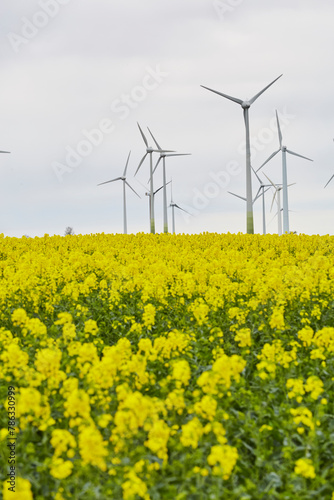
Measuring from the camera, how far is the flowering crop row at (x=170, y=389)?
457cm

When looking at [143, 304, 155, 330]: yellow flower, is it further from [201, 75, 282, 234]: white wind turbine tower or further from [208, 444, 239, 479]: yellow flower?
[201, 75, 282, 234]: white wind turbine tower

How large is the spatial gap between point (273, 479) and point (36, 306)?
6866mm

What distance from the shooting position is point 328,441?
18.7 ft

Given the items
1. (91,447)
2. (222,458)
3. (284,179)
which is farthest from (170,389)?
(284,179)

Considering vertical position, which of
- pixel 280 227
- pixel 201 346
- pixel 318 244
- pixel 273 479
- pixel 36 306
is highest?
pixel 280 227

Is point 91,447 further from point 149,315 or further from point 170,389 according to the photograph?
point 149,315

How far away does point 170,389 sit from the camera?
639 cm

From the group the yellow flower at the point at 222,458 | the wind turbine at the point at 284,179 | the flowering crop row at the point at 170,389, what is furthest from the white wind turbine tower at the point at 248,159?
the yellow flower at the point at 222,458

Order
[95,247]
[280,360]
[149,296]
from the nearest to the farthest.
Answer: [280,360] → [149,296] → [95,247]

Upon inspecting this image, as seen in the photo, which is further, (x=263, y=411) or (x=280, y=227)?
(x=280, y=227)

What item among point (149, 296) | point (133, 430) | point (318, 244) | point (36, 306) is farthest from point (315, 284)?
point (318, 244)

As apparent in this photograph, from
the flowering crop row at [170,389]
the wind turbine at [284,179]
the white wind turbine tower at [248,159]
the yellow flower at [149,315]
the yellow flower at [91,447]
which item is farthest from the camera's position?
the wind turbine at [284,179]

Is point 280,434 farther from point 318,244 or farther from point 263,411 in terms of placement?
point 318,244

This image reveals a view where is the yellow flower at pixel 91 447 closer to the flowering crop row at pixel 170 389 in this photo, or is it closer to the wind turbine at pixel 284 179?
the flowering crop row at pixel 170 389
